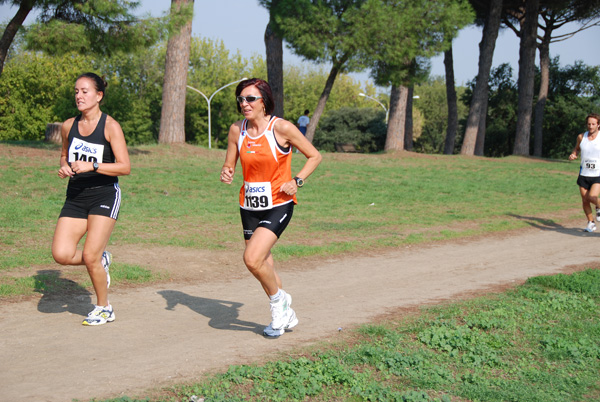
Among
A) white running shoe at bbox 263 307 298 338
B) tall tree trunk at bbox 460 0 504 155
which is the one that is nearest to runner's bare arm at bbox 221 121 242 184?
white running shoe at bbox 263 307 298 338

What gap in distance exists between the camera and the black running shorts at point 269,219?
5.40 meters

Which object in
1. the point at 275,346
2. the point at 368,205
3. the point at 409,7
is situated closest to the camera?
the point at 275,346

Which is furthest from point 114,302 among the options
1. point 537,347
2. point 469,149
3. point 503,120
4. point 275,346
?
point 503,120

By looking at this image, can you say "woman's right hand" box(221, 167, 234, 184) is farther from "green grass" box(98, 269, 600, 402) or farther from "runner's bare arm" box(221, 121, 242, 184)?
"green grass" box(98, 269, 600, 402)

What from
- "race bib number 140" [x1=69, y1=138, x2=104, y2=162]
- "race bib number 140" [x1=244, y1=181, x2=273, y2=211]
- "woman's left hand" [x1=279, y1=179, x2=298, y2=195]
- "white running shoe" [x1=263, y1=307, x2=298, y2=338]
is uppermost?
"race bib number 140" [x1=69, y1=138, x2=104, y2=162]

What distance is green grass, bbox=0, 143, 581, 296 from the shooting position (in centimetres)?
991

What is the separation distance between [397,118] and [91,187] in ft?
71.6

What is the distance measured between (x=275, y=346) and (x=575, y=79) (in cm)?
4684

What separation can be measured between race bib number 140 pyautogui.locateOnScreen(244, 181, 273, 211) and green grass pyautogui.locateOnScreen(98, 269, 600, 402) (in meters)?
1.24

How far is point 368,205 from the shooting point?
585 inches

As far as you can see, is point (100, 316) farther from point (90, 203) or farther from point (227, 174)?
point (227, 174)

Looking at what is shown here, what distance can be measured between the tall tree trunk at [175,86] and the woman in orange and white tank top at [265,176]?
16174mm

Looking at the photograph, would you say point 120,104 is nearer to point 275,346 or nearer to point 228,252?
point 228,252

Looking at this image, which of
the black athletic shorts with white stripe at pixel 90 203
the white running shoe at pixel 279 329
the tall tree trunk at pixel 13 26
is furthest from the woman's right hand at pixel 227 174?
the tall tree trunk at pixel 13 26
